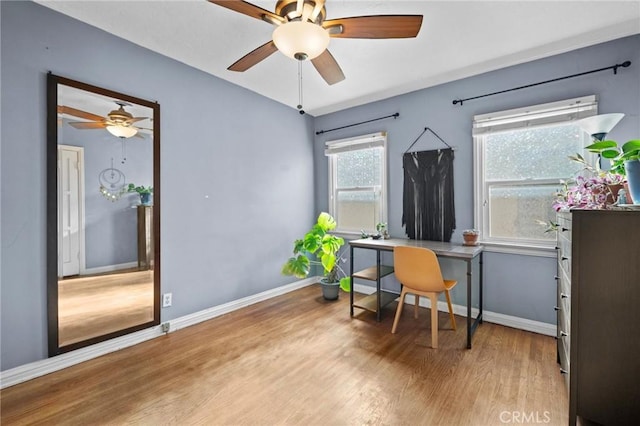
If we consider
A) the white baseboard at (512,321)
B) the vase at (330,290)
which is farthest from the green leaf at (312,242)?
the white baseboard at (512,321)

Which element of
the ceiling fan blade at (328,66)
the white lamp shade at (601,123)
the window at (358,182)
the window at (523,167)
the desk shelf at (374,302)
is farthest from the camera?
the window at (358,182)

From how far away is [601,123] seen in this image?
1.93 m

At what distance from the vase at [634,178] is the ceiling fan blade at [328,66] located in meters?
1.79

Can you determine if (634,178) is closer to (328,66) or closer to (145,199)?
(328,66)

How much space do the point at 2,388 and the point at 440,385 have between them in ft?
9.48

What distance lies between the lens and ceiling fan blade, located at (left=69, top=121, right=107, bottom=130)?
2.13m

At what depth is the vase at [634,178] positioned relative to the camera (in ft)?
4.43

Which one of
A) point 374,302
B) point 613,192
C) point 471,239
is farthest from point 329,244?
point 613,192

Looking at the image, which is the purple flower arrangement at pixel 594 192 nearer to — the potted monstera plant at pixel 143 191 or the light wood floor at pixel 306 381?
the light wood floor at pixel 306 381

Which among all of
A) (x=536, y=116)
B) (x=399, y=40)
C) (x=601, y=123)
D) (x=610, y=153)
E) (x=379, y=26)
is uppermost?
(x=399, y=40)

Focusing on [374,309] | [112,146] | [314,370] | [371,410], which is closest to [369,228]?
[374,309]

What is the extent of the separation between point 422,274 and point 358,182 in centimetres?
185

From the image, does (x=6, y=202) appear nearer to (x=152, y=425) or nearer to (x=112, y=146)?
(x=112, y=146)

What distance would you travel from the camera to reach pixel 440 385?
1.87 meters
